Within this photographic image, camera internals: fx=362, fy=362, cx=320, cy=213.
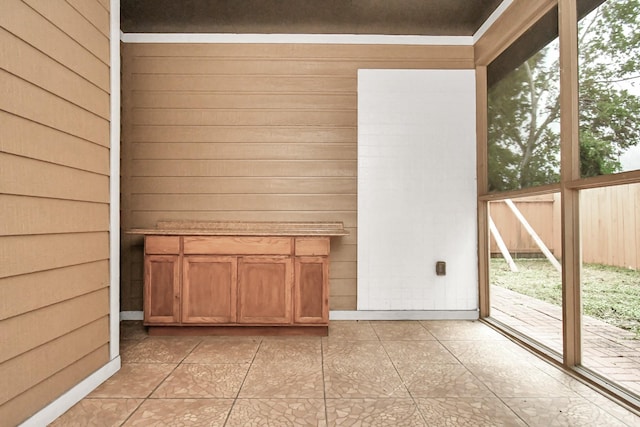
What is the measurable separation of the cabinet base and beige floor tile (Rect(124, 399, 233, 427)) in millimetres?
1135

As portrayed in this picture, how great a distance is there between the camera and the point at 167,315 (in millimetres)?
3148

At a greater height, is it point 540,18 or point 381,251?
point 540,18

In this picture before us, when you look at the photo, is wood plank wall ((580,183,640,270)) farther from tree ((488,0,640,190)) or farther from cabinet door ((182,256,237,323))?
cabinet door ((182,256,237,323))

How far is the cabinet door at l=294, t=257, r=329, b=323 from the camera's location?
3137mm

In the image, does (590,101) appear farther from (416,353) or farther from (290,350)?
(290,350)

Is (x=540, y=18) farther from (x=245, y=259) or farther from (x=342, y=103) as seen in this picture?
(x=245, y=259)

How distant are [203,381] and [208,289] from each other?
0.98 m

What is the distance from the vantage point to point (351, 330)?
333 cm

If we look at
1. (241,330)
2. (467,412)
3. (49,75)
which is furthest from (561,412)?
(49,75)

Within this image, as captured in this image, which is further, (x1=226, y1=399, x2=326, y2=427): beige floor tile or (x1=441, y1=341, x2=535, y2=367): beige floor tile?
(x1=441, y1=341, x2=535, y2=367): beige floor tile

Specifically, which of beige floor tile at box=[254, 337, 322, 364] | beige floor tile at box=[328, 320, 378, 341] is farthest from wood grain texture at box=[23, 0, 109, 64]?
beige floor tile at box=[328, 320, 378, 341]

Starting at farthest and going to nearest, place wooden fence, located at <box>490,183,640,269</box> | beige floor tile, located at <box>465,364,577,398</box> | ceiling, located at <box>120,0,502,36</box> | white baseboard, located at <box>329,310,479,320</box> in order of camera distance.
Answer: white baseboard, located at <box>329,310,479,320</box> < ceiling, located at <box>120,0,502,36</box> < wooden fence, located at <box>490,183,640,269</box> < beige floor tile, located at <box>465,364,577,398</box>

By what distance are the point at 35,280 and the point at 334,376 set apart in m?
1.75

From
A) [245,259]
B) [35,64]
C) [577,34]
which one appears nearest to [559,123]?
[577,34]
